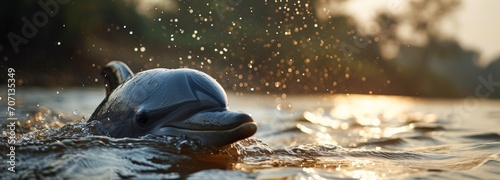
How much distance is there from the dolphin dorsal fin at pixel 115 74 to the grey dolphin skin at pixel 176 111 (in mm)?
548

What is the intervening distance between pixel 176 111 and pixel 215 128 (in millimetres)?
469

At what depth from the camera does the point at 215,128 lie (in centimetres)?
452

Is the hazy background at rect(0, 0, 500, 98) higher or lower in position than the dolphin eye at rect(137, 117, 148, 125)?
higher

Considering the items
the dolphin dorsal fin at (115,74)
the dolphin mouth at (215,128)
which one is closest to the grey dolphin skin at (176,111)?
the dolphin mouth at (215,128)

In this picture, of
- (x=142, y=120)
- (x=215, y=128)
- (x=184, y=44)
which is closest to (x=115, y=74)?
(x=142, y=120)

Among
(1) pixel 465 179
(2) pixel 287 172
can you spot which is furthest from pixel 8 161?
(1) pixel 465 179

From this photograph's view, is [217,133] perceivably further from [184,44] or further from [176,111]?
[184,44]

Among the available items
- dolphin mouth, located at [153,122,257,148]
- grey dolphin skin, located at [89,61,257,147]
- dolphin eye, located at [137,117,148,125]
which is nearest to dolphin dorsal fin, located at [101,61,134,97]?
grey dolphin skin, located at [89,61,257,147]

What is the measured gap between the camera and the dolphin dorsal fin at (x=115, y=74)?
20.0 ft

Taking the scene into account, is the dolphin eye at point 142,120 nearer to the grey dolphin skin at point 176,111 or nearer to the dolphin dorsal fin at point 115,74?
the grey dolphin skin at point 176,111

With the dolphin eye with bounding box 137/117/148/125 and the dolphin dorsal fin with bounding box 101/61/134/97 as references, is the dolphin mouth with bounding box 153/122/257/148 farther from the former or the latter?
the dolphin dorsal fin with bounding box 101/61/134/97

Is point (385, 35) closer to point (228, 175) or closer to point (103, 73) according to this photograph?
point (103, 73)

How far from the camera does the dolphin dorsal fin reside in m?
6.11

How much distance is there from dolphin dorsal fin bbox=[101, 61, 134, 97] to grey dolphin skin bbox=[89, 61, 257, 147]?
0.55 metres
